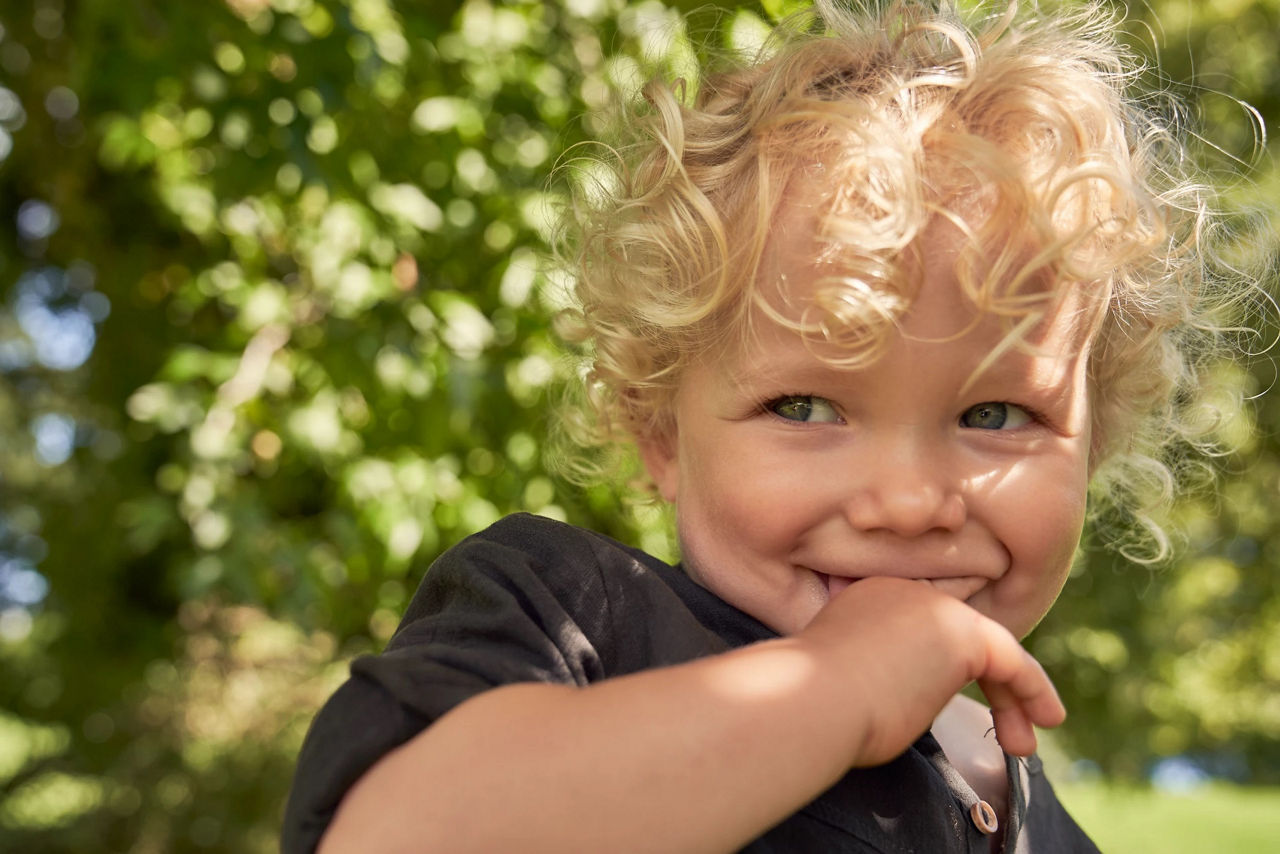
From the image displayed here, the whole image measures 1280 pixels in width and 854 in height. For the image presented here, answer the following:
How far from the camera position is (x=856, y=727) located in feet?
2.95

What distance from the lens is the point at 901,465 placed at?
1185 millimetres

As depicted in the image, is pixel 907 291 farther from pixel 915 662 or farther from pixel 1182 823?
pixel 1182 823

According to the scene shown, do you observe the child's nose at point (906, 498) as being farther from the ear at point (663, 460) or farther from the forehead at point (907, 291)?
the ear at point (663, 460)

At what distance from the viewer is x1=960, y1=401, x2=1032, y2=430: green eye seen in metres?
1.25

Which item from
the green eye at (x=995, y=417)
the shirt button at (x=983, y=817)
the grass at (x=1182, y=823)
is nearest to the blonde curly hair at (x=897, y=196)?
the green eye at (x=995, y=417)

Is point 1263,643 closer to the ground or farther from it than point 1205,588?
closer to the ground

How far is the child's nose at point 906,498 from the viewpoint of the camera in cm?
117

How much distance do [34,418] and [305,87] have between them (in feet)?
13.6

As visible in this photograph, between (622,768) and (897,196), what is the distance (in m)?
0.65

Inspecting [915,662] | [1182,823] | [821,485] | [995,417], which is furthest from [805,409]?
[1182,823]

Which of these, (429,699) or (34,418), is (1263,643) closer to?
(34,418)

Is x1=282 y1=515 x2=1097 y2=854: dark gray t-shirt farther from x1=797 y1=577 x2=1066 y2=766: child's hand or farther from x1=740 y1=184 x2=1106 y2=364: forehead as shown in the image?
x1=740 y1=184 x2=1106 y2=364: forehead

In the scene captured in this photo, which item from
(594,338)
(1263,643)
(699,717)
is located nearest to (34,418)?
(594,338)

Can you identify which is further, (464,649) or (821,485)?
(821,485)
